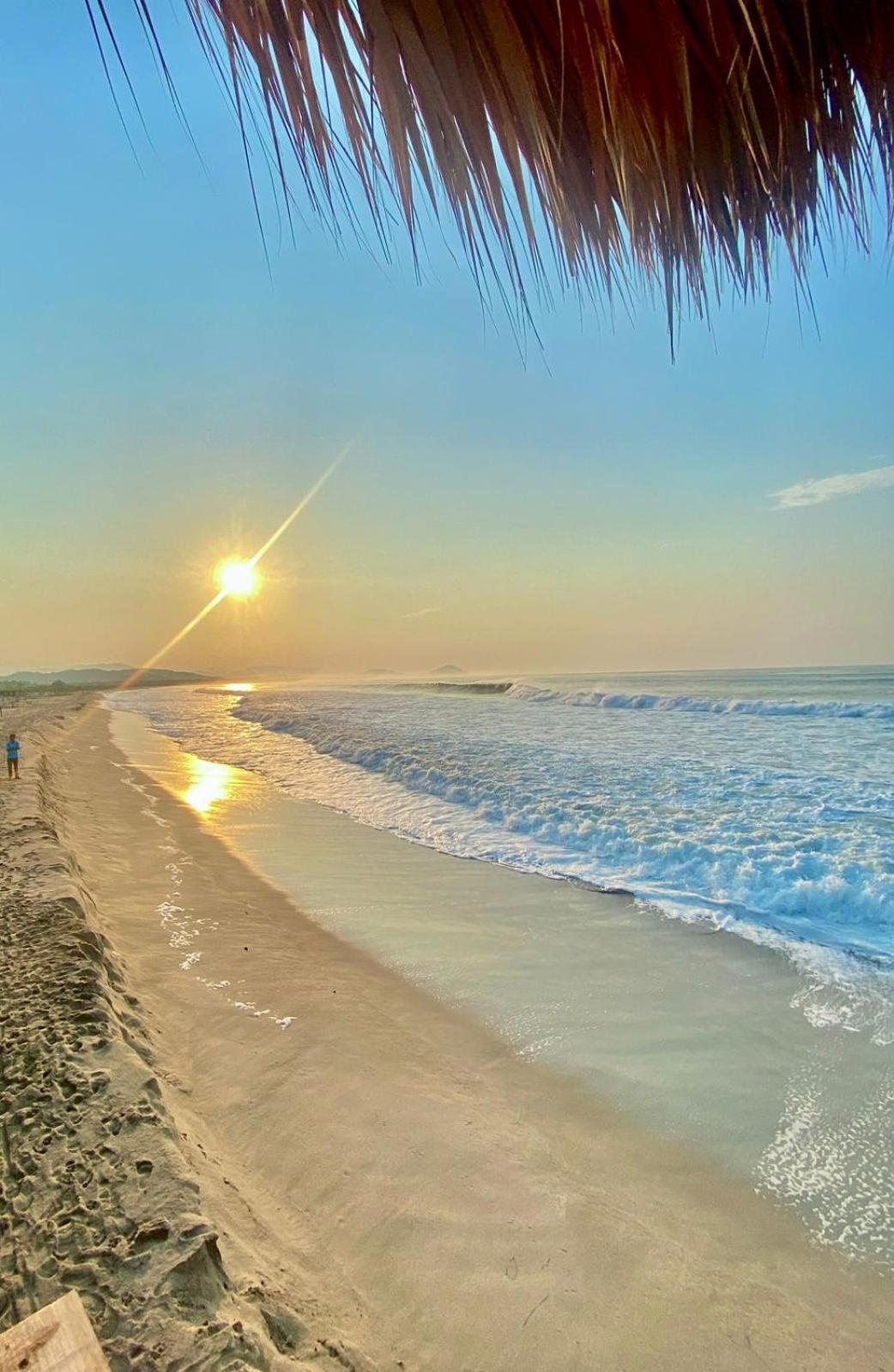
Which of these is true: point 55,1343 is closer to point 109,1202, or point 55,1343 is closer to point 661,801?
point 109,1202

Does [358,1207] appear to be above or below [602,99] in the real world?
below

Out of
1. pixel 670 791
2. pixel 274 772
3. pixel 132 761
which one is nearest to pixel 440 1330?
pixel 670 791

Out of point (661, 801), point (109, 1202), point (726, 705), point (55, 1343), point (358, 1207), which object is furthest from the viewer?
point (726, 705)

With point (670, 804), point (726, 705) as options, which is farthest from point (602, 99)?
point (726, 705)

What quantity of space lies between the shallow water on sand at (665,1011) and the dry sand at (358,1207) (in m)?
0.22

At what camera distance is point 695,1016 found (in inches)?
144

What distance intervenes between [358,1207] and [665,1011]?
2194mm

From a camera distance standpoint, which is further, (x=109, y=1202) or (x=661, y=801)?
(x=661, y=801)

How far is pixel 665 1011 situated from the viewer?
12.2 feet

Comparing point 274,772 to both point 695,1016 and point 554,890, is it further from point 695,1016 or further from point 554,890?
point 695,1016

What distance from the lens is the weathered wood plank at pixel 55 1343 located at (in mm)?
1039

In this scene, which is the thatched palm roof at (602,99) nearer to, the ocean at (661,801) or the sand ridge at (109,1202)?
the sand ridge at (109,1202)

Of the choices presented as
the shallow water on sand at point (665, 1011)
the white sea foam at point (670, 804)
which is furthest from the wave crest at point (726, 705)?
the shallow water on sand at point (665, 1011)

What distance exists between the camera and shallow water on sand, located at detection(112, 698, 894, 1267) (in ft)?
8.58
